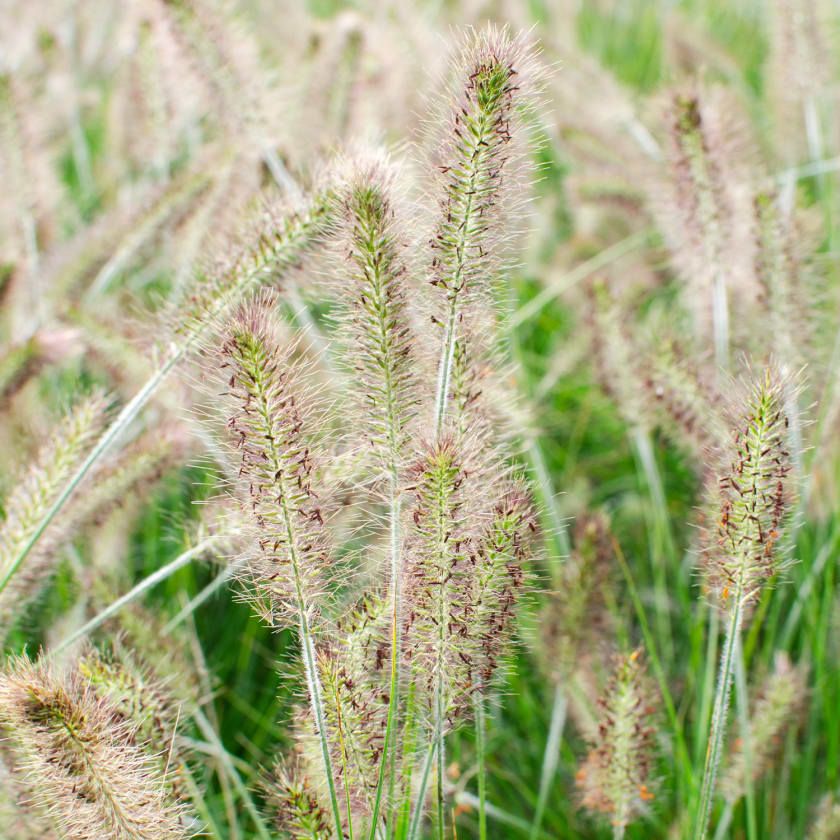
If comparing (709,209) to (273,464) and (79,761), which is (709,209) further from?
(79,761)

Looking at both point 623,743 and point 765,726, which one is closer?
point 623,743

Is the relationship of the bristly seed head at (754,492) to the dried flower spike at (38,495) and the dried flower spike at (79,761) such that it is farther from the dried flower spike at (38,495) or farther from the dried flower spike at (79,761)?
the dried flower spike at (38,495)

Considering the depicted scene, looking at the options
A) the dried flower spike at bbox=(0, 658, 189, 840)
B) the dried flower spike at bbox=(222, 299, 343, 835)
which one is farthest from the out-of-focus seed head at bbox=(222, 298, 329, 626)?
the dried flower spike at bbox=(0, 658, 189, 840)

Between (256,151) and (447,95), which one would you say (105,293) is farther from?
(447,95)

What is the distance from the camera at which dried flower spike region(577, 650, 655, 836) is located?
5.75 ft

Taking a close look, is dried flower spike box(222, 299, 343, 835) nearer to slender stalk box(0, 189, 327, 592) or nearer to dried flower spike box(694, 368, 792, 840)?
slender stalk box(0, 189, 327, 592)

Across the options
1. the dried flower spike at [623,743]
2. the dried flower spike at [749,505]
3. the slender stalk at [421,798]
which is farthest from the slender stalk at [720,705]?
the slender stalk at [421,798]

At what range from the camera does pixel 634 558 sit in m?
3.16

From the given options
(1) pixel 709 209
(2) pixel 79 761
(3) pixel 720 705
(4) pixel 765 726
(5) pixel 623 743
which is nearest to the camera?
(2) pixel 79 761

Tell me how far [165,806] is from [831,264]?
103 inches

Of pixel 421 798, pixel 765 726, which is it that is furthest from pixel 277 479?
pixel 765 726

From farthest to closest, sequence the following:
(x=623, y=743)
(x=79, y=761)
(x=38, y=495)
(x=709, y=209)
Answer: (x=709, y=209) → (x=38, y=495) → (x=623, y=743) → (x=79, y=761)

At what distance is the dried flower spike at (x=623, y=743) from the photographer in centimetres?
175

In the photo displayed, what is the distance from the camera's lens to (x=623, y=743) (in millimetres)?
1751
